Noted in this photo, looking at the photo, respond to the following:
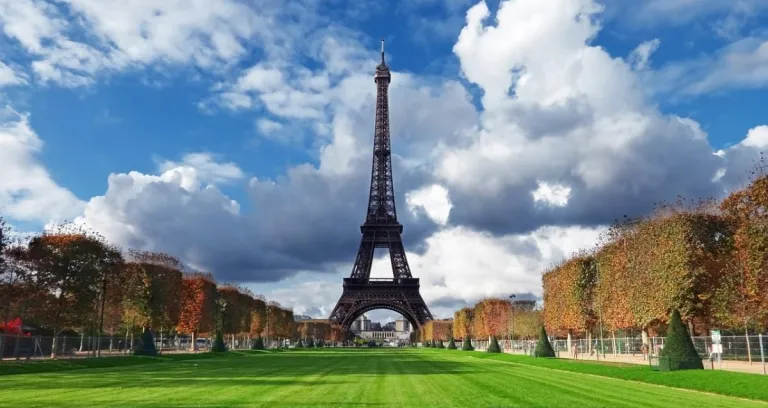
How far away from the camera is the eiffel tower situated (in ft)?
374

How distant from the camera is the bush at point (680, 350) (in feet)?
107

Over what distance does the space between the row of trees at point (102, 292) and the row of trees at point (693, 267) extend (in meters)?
39.7

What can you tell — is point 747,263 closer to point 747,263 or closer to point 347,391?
point 747,263

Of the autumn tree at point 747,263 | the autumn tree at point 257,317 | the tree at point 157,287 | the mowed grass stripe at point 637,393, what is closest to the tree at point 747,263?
the autumn tree at point 747,263

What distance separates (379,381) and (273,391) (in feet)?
21.4

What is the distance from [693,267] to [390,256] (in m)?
77.6

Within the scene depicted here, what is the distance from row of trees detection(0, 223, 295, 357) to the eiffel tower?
3010cm

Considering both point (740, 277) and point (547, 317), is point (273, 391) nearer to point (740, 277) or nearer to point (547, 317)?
point (740, 277)

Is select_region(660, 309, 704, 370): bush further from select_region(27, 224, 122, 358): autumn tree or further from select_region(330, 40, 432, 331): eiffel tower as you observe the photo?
select_region(330, 40, 432, 331): eiffel tower

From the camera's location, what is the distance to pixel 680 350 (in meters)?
33.1

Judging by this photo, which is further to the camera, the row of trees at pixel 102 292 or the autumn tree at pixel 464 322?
the autumn tree at pixel 464 322

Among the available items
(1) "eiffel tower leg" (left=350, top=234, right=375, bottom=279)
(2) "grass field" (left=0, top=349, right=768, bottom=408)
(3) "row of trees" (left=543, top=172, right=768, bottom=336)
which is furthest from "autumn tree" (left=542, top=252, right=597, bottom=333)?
(1) "eiffel tower leg" (left=350, top=234, right=375, bottom=279)

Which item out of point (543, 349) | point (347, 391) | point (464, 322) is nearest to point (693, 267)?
point (543, 349)

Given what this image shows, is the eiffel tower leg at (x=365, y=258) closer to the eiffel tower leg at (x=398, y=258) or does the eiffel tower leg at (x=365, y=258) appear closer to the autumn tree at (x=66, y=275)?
the eiffel tower leg at (x=398, y=258)
